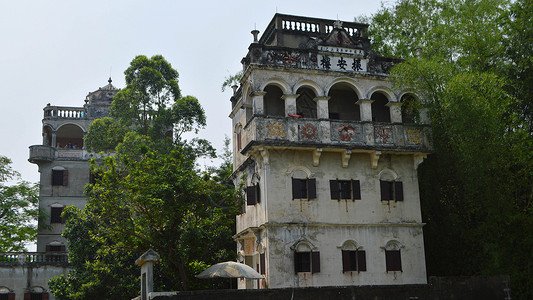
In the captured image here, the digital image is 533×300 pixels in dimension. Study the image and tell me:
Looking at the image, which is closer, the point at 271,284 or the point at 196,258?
the point at 271,284

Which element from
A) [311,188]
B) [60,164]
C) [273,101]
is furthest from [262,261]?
[60,164]

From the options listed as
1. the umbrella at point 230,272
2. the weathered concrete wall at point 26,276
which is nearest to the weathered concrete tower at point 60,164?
the weathered concrete wall at point 26,276

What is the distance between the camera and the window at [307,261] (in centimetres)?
1938

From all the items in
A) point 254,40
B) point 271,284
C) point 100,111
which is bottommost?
point 271,284

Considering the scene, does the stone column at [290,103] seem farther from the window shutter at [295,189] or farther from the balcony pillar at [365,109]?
the balcony pillar at [365,109]

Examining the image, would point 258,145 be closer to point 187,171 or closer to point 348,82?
point 187,171

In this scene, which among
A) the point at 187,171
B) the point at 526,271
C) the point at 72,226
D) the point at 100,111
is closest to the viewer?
the point at 526,271

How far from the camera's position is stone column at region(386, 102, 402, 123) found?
21.5 m

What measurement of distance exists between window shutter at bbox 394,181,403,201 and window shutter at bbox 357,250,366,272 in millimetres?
2610

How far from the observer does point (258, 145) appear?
19.4 m

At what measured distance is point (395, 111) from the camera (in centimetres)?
2161

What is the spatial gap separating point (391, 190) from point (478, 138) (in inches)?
163

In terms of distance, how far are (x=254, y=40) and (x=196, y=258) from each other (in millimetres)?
8563

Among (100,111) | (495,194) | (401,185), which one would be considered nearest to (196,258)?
(401,185)
